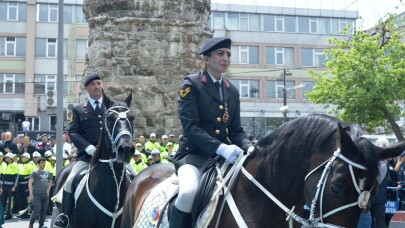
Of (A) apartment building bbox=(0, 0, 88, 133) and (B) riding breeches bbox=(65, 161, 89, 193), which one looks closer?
(B) riding breeches bbox=(65, 161, 89, 193)

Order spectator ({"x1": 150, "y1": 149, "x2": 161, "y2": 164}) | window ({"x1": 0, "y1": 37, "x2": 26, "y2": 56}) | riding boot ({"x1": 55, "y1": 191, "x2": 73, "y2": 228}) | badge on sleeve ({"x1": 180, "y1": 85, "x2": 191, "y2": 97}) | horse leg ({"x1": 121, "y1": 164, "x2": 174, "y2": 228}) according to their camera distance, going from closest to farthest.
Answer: badge on sleeve ({"x1": 180, "y1": 85, "x2": 191, "y2": 97})
horse leg ({"x1": 121, "y1": 164, "x2": 174, "y2": 228})
riding boot ({"x1": 55, "y1": 191, "x2": 73, "y2": 228})
spectator ({"x1": 150, "y1": 149, "x2": 161, "y2": 164})
window ({"x1": 0, "y1": 37, "x2": 26, "y2": 56})

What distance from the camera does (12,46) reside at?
155 ft

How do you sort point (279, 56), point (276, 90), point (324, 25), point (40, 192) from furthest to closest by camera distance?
point (324, 25) < point (279, 56) < point (276, 90) < point (40, 192)

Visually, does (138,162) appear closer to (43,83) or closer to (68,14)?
(43,83)

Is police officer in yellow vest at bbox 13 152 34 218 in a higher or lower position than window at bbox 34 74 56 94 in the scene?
lower

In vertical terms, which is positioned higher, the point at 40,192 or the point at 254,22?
the point at 254,22

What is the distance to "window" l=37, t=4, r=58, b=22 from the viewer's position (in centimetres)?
4769

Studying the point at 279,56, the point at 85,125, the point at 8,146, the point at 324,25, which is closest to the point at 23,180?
the point at 8,146

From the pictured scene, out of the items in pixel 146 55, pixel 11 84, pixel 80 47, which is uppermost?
pixel 80 47

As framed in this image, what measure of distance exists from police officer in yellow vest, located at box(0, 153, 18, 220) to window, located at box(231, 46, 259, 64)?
32.9 metres

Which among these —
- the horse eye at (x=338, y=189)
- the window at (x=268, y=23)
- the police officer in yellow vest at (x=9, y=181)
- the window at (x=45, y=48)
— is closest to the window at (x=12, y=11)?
the window at (x=45, y=48)

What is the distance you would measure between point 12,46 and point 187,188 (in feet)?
147

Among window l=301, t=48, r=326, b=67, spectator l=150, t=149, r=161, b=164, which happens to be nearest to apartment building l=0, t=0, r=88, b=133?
window l=301, t=48, r=326, b=67

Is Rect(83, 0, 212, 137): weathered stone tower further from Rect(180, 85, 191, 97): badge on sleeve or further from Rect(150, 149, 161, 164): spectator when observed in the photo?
Rect(180, 85, 191, 97): badge on sleeve
